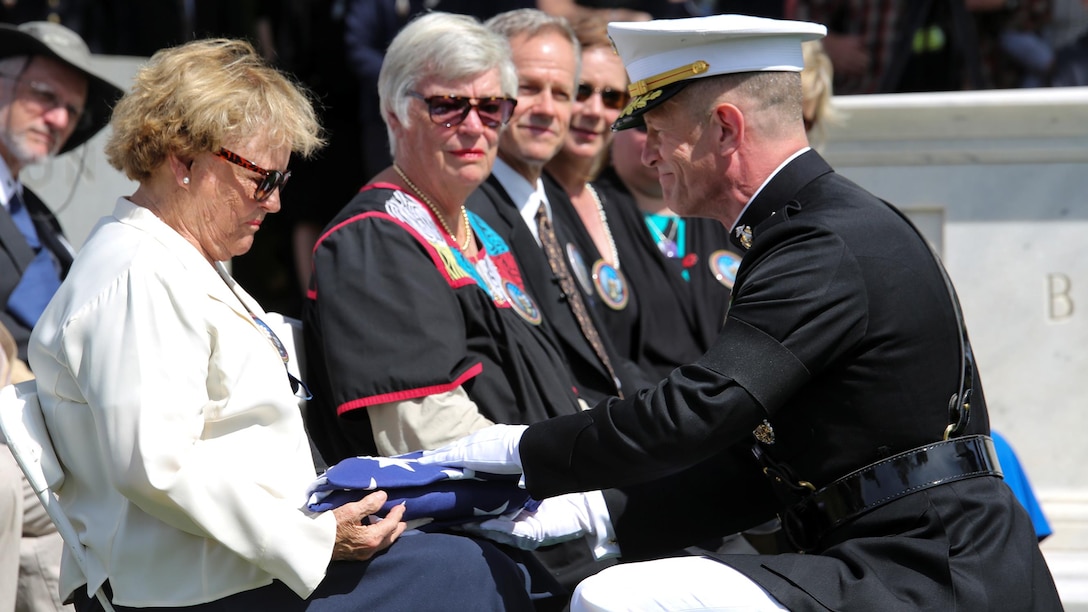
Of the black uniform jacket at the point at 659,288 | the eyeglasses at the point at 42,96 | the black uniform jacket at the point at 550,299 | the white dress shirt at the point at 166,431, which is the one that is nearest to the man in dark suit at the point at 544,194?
the black uniform jacket at the point at 550,299

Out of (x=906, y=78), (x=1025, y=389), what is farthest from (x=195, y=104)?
(x=906, y=78)

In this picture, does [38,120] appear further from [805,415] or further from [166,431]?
[805,415]

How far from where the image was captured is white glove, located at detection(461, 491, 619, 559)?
2.83 m

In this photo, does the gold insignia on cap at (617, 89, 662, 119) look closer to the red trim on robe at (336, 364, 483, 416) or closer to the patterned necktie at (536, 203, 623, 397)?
the red trim on robe at (336, 364, 483, 416)

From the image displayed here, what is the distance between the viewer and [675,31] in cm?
282

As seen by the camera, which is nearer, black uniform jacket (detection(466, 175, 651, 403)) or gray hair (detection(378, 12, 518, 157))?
gray hair (detection(378, 12, 518, 157))

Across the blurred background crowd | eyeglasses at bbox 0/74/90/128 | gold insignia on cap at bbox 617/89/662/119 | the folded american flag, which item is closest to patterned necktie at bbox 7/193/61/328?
eyeglasses at bbox 0/74/90/128

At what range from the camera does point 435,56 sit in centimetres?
360

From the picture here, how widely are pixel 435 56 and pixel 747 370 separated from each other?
60.1 inches

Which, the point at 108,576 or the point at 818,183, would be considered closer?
the point at 108,576

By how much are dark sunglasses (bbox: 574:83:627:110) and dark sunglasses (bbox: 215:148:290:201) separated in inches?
80.7

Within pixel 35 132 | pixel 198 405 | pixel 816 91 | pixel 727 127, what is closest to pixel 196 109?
pixel 198 405

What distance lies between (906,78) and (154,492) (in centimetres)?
445

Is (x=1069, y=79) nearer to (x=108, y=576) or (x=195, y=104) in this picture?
(x=195, y=104)
